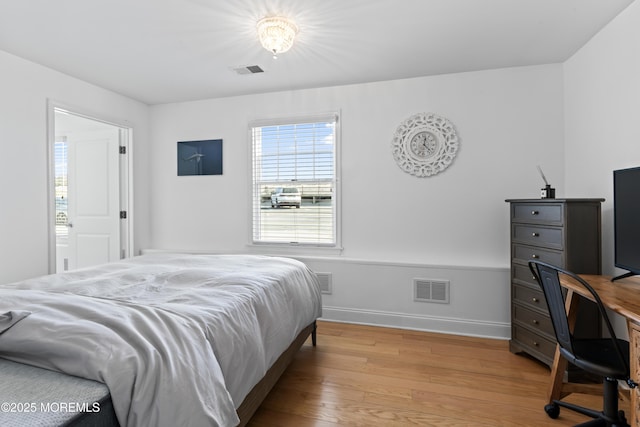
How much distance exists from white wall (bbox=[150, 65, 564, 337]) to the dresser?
0.36 meters

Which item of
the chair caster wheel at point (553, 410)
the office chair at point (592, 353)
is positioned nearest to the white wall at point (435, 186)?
the chair caster wheel at point (553, 410)

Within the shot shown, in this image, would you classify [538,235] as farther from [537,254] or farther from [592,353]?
[592,353]

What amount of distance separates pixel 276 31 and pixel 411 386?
2631 mm

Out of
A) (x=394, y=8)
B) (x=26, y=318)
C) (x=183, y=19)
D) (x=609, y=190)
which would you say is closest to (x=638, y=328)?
(x=609, y=190)

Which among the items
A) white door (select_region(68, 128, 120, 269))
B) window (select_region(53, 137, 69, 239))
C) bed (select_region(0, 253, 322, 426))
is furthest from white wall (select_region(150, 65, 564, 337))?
window (select_region(53, 137, 69, 239))

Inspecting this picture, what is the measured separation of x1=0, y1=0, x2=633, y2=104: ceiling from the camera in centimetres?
210

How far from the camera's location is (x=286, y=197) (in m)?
3.72

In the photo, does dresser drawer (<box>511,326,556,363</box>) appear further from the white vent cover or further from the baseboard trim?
the white vent cover

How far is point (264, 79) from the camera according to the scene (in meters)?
3.30

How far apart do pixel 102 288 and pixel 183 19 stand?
1866mm

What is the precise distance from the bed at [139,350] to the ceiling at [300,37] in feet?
5.88

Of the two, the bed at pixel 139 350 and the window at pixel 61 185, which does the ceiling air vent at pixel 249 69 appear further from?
the window at pixel 61 185

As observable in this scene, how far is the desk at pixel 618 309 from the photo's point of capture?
137cm

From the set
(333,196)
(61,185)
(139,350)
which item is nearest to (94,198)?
(61,185)
